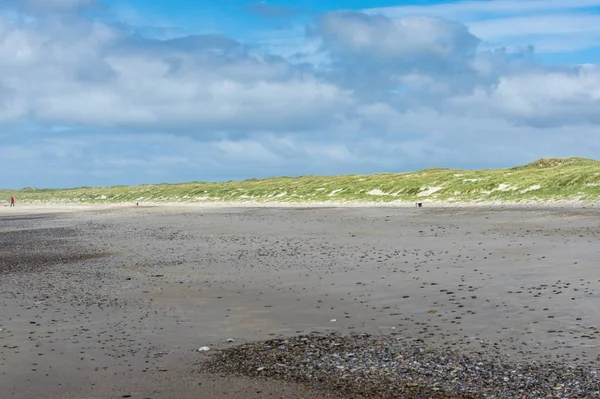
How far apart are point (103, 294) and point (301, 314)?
639cm

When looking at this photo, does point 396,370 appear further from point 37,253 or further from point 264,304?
point 37,253

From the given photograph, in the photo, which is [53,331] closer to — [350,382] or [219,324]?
[219,324]

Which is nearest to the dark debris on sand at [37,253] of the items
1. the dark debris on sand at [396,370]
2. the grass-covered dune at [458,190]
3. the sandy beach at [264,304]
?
the sandy beach at [264,304]

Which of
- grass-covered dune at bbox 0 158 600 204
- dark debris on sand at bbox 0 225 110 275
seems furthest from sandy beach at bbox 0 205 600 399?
grass-covered dune at bbox 0 158 600 204

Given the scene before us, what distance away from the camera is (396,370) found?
9695mm

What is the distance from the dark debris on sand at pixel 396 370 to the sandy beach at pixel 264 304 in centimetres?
37

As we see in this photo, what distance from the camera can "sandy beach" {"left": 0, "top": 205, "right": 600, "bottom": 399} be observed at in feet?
33.1

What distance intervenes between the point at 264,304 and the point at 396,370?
637 cm

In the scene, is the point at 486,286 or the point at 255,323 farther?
the point at 486,286

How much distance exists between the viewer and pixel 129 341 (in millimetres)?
12133

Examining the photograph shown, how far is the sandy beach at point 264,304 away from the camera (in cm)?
1010

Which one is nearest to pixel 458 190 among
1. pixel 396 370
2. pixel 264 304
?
pixel 264 304

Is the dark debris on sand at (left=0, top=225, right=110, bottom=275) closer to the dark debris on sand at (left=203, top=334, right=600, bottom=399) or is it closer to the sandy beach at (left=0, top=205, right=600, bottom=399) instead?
the sandy beach at (left=0, top=205, right=600, bottom=399)

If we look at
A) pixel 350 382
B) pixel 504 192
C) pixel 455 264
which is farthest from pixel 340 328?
pixel 504 192
